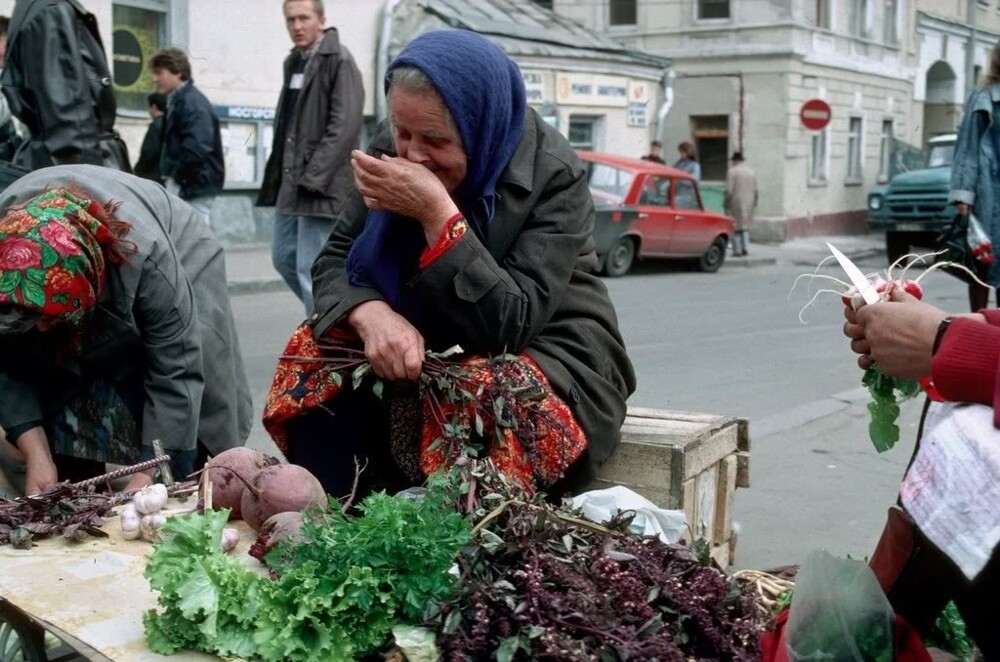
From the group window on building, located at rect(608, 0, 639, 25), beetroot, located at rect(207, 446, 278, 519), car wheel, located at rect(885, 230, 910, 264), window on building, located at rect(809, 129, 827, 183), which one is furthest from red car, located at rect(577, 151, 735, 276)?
beetroot, located at rect(207, 446, 278, 519)

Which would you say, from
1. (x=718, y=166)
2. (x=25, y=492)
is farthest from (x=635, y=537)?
(x=718, y=166)

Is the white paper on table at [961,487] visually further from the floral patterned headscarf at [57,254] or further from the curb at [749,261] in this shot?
the curb at [749,261]

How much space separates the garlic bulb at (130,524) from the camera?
2.93 meters

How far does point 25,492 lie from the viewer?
3.63 m

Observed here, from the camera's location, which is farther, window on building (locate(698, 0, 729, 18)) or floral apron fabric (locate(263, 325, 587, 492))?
window on building (locate(698, 0, 729, 18))

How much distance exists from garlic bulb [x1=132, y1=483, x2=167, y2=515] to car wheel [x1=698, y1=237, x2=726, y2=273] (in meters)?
15.5

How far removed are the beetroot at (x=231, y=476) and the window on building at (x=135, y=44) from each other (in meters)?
12.6

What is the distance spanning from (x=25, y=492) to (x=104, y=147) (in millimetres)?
2446

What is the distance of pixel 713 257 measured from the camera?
59.9ft

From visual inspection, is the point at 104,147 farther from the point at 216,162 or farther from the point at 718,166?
the point at 718,166

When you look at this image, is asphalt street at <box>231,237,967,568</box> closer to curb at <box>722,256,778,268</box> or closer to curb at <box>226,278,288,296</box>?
curb at <box>226,278,288,296</box>

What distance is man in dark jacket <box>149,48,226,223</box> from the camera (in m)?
9.56

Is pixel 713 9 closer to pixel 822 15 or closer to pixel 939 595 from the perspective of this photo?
pixel 822 15

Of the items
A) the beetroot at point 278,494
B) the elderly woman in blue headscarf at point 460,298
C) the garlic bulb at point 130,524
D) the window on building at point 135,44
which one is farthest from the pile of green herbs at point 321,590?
the window on building at point 135,44
